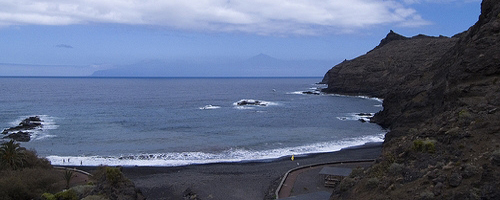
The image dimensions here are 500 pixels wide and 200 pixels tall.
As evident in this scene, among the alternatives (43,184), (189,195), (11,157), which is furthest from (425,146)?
(11,157)

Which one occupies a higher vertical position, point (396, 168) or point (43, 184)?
point (396, 168)

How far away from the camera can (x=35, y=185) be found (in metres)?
22.7

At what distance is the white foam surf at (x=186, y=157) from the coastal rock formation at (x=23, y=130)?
11067 millimetres

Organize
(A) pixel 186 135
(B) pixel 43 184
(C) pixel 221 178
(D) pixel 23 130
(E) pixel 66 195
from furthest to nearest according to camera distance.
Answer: (D) pixel 23 130 → (A) pixel 186 135 → (C) pixel 221 178 → (B) pixel 43 184 → (E) pixel 66 195

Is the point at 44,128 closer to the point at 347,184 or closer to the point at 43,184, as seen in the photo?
the point at 43,184

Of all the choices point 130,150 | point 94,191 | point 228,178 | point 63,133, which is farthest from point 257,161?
point 63,133

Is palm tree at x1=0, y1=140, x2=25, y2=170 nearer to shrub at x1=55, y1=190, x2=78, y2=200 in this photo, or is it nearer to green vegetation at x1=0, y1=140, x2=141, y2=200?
green vegetation at x1=0, y1=140, x2=141, y2=200

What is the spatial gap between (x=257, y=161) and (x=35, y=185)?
1894 centimetres

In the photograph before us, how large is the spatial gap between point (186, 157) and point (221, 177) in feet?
30.1

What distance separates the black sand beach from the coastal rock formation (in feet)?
69.6

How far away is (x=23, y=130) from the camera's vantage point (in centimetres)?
5206

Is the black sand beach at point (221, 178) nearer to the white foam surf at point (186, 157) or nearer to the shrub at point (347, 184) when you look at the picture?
the white foam surf at point (186, 157)

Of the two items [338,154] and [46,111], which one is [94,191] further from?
[46,111]

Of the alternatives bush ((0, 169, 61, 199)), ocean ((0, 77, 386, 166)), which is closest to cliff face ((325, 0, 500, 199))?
bush ((0, 169, 61, 199))
